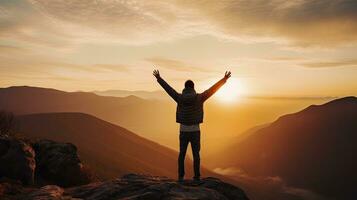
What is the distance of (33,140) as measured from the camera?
67.8ft

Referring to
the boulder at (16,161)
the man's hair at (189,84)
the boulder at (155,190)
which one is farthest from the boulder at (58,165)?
the man's hair at (189,84)

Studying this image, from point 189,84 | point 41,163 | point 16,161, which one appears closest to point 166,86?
point 189,84

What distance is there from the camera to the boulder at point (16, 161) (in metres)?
16.7

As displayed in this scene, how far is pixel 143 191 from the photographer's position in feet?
34.4

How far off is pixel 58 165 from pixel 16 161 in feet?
8.15

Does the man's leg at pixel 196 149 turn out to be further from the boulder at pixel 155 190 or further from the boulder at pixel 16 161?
the boulder at pixel 16 161

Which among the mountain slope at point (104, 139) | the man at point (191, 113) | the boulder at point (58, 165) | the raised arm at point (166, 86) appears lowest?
the mountain slope at point (104, 139)

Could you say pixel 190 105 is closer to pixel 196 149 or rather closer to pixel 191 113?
pixel 191 113

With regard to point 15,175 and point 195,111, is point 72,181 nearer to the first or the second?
point 15,175

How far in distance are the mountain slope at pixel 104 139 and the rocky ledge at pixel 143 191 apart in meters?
117

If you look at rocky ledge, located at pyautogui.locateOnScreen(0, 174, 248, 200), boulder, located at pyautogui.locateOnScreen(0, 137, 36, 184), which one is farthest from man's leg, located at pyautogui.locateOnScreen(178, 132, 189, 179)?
boulder, located at pyautogui.locateOnScreen(0, 137, 36, 184)

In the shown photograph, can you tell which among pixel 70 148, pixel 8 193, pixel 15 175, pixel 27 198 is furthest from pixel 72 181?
pixel 27 198

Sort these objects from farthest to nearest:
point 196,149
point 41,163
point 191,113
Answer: point 41,163, point 196,149, point 191,113

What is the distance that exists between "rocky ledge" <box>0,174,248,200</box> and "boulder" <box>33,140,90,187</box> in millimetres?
6355
